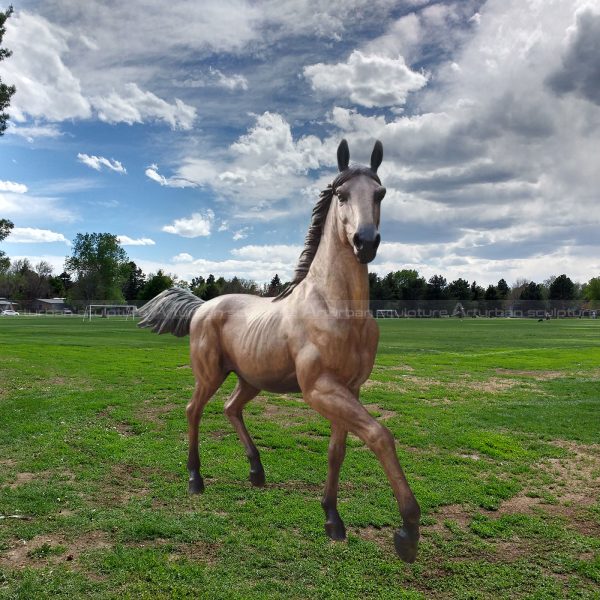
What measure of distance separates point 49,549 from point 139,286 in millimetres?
44208

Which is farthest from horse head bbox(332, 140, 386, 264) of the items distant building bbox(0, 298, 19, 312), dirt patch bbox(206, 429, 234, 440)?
distant building bbox(0, 298, 19, 312)

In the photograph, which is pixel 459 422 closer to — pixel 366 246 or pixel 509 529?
pixel 509 529

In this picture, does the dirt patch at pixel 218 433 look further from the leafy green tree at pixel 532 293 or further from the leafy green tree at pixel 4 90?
the leafy green tree at pixel 532 293

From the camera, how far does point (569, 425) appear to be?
8.76m

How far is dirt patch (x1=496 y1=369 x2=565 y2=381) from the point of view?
1453cm

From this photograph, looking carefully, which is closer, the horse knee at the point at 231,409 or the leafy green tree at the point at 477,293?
the horse knee at the point at 231,409

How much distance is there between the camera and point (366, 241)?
9.13ft

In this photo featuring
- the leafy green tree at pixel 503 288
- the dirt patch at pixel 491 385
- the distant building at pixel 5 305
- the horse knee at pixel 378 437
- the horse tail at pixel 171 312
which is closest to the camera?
the horse knee at pixel 378 437

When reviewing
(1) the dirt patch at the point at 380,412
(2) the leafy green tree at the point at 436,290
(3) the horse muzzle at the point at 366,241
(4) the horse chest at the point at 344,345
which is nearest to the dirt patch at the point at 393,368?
(1) the dirt patch at the point at 380,412

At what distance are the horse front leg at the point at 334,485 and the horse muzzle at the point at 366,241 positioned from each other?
160cm

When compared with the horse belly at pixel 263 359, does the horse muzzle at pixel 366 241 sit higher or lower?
higher

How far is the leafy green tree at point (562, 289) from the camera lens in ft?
308

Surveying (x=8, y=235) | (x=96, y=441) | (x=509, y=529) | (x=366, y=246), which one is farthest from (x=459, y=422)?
(x=8, y=235)

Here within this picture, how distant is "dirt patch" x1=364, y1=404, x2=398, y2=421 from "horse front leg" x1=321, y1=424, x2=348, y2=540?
5.08 metres
